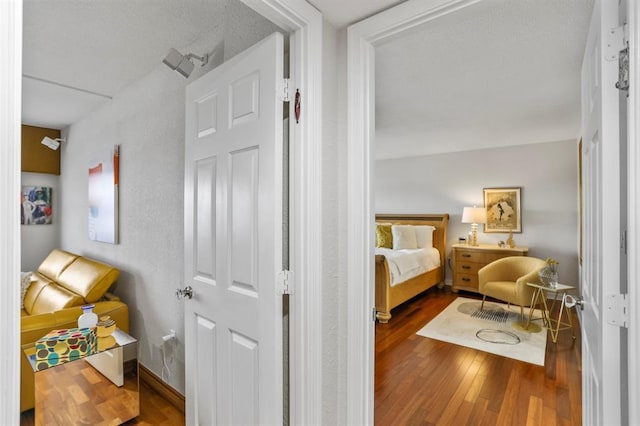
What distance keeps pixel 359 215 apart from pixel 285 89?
0.59m

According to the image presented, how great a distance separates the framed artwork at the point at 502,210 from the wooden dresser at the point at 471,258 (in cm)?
31

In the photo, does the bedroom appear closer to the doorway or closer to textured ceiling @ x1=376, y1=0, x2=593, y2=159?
textured ceiling @ x1=376, y1=0, x2=593, y2=159

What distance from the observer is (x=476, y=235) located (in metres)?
5.38

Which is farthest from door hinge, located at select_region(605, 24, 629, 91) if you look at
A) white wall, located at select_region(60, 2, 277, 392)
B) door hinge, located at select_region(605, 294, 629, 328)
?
white wall, located at select_region(60, 2, 277, 392)

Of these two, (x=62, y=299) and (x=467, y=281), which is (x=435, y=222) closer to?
(x=467, y=281)

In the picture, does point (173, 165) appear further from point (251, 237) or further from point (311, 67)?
point (311, 67)

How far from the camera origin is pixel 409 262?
4.50 meters

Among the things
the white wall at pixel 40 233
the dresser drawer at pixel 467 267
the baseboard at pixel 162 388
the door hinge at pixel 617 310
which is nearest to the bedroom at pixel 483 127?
the dresser drawer at pixel 467 267

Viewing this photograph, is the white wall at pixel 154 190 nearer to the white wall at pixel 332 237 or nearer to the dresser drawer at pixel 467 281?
the white wall at pixel 332 237

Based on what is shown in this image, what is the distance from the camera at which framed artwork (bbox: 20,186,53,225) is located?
391cm

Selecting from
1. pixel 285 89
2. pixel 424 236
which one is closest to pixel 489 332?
pixel 424 236

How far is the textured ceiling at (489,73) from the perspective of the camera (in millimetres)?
1817

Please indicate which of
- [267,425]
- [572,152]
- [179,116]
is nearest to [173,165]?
[179,116]

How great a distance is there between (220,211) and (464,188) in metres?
4.89
